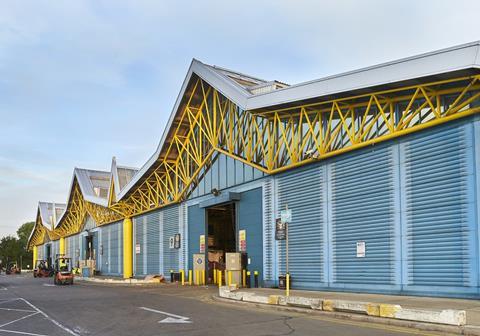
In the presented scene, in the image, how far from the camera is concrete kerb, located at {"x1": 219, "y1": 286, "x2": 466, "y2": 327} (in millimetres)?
12922

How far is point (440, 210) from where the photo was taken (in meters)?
19.3

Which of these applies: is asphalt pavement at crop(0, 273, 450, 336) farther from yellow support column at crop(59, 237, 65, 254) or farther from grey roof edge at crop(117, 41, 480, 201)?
yellow support column at crop(59, 237, 65, 254)

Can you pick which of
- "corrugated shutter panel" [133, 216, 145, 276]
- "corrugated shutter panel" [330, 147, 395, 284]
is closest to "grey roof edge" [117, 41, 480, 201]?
"corrugated shutter panel" [330, 147, 395, 284]

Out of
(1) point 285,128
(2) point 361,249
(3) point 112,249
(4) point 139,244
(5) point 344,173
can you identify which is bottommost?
(3) point 112,249

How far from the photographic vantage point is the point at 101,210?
66.1 metres

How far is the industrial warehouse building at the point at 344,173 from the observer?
18688mm

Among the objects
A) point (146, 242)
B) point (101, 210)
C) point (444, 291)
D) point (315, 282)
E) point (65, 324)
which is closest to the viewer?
point (65, 324)

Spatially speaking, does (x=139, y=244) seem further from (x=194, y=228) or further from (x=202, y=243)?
(x=202, y=243)

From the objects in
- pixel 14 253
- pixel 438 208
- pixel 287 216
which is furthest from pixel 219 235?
pixel 14 253

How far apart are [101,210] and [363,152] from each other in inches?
1913

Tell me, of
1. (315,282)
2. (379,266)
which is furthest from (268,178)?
(379,266)

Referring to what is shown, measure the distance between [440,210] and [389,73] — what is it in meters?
5.17

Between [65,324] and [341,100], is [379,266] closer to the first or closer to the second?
[341,100]

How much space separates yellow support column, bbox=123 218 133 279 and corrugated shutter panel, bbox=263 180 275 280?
26.4 metres
